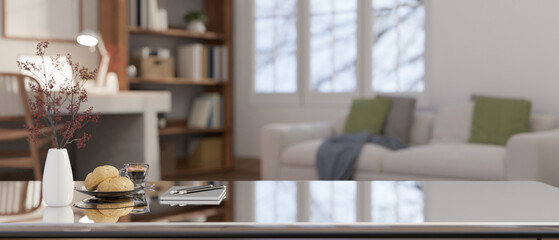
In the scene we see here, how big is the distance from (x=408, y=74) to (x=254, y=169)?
1.75m

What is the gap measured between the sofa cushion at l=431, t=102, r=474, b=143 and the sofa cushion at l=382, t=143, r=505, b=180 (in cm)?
22

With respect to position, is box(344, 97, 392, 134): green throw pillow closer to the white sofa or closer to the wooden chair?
the white sofa

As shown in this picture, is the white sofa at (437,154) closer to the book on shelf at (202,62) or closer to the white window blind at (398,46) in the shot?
the white window blind at (398,46)

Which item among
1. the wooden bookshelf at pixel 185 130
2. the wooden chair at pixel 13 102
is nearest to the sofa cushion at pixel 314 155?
the wooden bookshelf at pixel 185 130

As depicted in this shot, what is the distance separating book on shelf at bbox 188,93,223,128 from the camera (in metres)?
6.20

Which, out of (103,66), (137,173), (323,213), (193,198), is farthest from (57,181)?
(103,66)

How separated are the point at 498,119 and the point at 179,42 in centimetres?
312

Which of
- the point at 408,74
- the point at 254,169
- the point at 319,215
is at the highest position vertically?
the point at 408,74

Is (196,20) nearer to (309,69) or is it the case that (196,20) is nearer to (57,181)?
(309,69)

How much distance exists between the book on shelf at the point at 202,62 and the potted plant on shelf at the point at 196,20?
142mm

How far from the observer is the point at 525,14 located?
4688 mm

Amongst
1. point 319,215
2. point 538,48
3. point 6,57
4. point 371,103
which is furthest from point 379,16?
point 319,215

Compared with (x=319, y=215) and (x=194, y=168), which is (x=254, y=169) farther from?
(x=319, y=215)

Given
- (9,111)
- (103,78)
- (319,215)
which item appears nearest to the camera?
(319,215)
